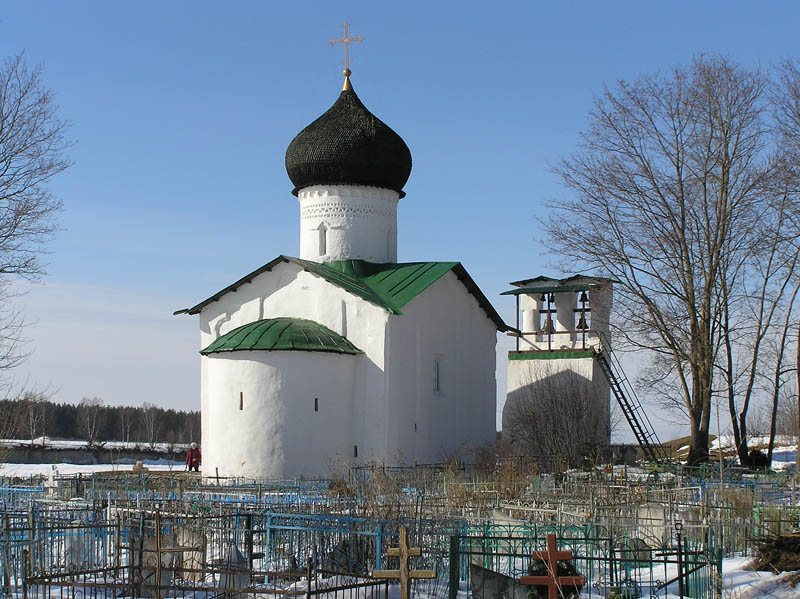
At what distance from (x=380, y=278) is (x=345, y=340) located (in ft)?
7.97

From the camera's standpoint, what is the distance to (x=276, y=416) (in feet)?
71.3

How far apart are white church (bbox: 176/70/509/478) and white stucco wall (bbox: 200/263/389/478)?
1.0 inches

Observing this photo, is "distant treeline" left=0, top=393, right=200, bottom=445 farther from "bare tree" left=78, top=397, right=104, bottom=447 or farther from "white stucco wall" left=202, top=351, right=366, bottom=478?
"white stucco wall" left=202, top=351, right=366, bottom=478

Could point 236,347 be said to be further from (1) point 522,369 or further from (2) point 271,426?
(1) point 522,369

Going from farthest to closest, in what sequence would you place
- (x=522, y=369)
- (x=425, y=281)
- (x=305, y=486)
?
→ (x=522, y=369)
(x=425, y=281)
(x=305, y=486)

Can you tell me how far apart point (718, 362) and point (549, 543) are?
1542 centimetres

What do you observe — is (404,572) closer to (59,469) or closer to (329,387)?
→ (329,387)

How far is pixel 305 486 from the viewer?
18.7 m

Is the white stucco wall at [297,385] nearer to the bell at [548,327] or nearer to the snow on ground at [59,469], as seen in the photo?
the snow on ground at [59,469]

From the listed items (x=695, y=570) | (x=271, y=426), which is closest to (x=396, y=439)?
(x=271, y=426)

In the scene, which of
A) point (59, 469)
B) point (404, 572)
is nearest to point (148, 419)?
point (59, 469)

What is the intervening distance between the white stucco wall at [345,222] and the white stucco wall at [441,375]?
2.05m

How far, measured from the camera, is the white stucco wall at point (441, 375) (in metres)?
22.9

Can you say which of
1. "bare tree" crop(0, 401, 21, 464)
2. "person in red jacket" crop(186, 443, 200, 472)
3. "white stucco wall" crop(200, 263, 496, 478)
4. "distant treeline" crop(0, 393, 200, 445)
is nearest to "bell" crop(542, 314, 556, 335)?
"white stucco wall" crop(200, 263, 496, 478)
